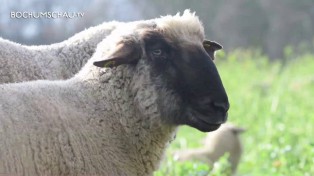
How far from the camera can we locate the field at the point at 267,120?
325 inches

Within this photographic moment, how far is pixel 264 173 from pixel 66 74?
3277mm

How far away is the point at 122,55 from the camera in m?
5.17

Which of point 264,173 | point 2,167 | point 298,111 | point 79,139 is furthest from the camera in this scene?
point 298,111

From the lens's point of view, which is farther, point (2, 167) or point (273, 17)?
point (273, 17)

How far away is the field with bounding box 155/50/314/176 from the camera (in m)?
8.25

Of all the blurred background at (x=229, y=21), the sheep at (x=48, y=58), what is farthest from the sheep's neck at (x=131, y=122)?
the blurred background at (x=229, y=21)

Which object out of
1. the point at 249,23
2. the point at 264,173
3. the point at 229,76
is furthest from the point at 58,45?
the point at 249,23

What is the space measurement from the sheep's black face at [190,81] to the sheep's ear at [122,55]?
87 mm

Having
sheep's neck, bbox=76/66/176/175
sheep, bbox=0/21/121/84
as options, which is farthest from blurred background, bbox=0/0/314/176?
sheep's neck, bbox=76/66/176/175

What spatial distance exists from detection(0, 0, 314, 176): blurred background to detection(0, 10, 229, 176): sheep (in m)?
1.75

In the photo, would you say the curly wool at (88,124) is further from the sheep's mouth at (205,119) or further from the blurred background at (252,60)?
the blurred background at (252,60)

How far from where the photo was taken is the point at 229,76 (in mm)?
17641

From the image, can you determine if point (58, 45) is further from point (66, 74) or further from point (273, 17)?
point (273, 17)

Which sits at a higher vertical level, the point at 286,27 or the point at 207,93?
the point at 286,27
